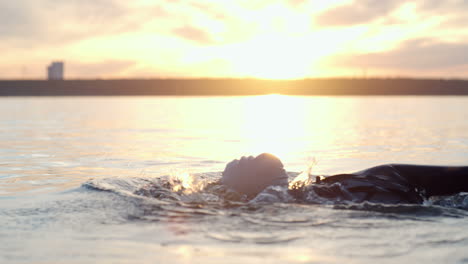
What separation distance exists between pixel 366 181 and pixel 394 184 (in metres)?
0.36

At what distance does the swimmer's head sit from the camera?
286 inches

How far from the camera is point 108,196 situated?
801cm

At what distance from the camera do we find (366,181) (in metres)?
7.24

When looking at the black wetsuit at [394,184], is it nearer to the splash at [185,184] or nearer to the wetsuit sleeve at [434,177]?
the wetsuit sleeve at [434,177]

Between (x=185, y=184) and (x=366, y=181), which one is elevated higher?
(x=366, y=181)

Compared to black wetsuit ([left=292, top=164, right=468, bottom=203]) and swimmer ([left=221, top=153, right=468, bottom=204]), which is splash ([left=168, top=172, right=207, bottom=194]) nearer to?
swimmer ([left=221, top=153, right=468, bottom=204])

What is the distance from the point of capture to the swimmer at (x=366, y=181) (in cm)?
719

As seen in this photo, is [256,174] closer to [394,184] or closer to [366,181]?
[366,181]

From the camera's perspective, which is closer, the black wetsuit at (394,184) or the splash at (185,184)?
the black wetsuit at (394,184)

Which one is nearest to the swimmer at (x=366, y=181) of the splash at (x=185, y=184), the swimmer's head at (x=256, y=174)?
the swimmer's head at (x=256, y=174)

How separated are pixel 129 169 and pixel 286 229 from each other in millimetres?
6688

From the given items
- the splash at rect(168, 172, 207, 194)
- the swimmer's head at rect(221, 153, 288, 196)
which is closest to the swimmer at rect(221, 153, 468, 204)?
the swimmer's head at rect(221, 153, 288, 196)

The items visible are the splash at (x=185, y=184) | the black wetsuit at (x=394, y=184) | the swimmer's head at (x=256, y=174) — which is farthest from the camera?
the splash at (x=185, y=184)

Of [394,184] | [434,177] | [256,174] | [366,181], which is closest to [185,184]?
[256,174]
